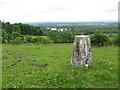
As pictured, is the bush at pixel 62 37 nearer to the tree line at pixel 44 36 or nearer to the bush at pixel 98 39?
the tree line at pixel 44 36

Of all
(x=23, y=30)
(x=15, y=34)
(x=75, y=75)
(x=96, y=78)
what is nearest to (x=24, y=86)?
(x=75, y=75)

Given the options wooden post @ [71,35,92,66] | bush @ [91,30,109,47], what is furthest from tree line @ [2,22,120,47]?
wooden post @ [71,35,92,66]

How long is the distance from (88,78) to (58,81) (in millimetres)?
2363

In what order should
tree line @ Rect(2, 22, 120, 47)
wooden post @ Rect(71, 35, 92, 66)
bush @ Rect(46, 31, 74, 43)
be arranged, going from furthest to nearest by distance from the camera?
bush @ Rect(46, 31, 74, 43)
tree line @ Rect(2, 22, 120, 47)
wooden post @ Rect(71, 35, 92, 66)

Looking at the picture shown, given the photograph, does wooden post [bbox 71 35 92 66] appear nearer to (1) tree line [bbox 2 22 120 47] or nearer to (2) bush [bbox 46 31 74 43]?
(1) tree line [bbox 2 22 120 47]

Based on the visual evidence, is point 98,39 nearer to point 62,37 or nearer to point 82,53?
point 82,53

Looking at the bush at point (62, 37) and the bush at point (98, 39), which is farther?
the bush at point (62, 37)

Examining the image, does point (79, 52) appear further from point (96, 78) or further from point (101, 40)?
point (101, 40)

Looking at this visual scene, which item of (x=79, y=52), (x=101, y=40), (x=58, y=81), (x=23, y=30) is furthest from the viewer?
(x=23, y=30)

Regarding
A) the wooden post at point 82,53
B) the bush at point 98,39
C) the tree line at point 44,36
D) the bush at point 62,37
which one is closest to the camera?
the wooden post at point 82,53

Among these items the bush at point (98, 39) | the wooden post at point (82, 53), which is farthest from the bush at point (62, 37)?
the wooden post at point (82, 53)

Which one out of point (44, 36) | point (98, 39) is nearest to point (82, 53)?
point (98, 39)

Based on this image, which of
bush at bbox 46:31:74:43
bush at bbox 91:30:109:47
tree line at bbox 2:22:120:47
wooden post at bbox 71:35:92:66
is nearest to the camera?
wooden post at bbox 71:35:92:66

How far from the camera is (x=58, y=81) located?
1089 centimetres
